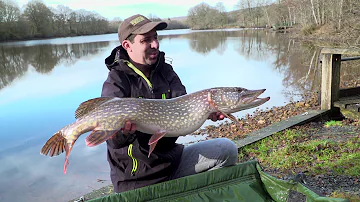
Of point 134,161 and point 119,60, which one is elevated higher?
point 119,60

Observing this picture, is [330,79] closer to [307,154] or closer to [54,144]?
[307,154]

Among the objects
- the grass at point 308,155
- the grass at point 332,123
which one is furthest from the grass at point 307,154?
the grass at point 332,123

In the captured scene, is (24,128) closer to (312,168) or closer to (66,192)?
(66,192)

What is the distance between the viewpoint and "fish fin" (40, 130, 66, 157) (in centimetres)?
198

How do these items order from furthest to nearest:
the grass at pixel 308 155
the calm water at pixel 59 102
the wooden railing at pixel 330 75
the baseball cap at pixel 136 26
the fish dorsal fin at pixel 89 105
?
the wooden railing at pixel 330 75
the calm water at pixel 59 102
the grass at pixel 308 155
the baseball cap at pixel 136 26
the fish dorsal fin at pixel 89 105

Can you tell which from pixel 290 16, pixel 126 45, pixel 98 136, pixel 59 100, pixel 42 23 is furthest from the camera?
Answer: pixel 42 23

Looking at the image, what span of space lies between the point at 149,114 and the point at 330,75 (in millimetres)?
4007

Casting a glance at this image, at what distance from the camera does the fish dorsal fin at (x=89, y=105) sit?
2.03 m

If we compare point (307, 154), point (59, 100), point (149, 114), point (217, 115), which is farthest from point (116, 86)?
point (59, 100)

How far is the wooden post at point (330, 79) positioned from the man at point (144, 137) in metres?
3.36

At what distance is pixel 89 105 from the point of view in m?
2.04

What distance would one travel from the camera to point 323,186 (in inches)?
110

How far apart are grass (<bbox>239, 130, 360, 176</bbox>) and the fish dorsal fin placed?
2231 millimetres

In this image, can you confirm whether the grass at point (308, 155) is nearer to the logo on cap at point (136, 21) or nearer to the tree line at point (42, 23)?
the logo on cap at point (136, 21)
